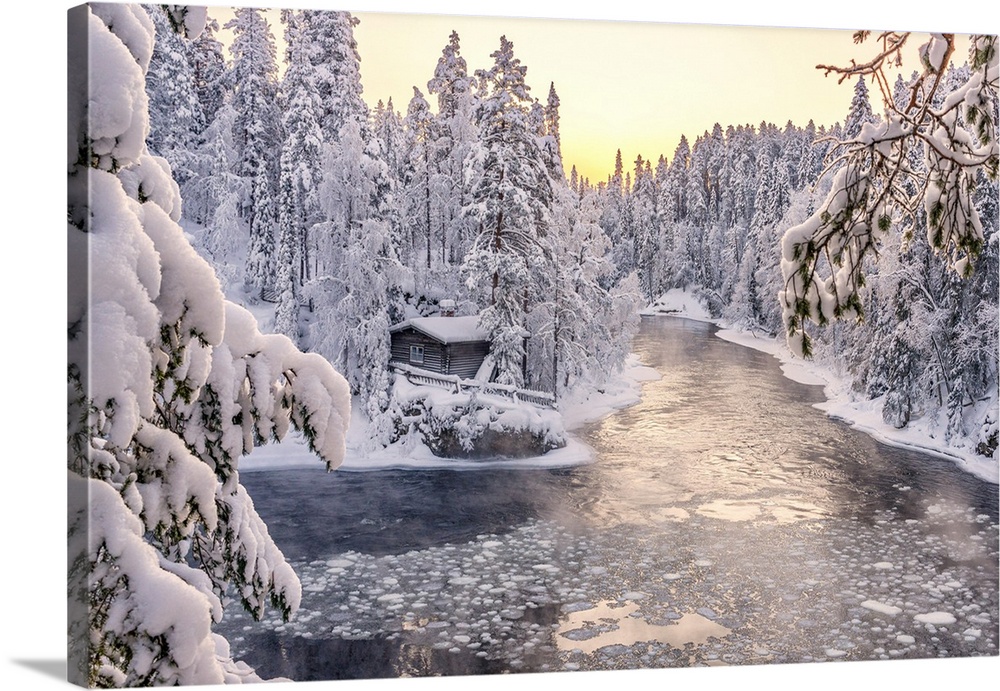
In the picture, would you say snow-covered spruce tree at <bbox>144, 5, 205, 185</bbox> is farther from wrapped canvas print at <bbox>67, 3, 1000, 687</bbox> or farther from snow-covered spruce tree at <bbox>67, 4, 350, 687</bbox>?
snow-covered spruce tree at <bbox>67, 4, 350, 687</bbox>

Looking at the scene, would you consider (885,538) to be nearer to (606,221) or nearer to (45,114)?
(606,221)

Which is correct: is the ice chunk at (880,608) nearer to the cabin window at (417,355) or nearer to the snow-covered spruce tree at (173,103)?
the cabin window at (417,355)

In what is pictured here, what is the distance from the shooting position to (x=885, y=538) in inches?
259

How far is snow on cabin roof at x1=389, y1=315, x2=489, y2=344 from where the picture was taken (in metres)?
6.71

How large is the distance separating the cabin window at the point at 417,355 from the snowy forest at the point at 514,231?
20 cm

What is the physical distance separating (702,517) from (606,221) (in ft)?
6.84

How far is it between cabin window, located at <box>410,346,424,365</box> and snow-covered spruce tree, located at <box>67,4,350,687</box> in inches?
118

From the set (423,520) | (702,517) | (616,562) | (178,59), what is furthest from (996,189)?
(178,59)

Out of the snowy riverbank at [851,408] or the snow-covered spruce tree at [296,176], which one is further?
the snowy riverbank at [851,408]

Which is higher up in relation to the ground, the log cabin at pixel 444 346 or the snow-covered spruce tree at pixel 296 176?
the snow-covered spruce tree at pixel 296 176

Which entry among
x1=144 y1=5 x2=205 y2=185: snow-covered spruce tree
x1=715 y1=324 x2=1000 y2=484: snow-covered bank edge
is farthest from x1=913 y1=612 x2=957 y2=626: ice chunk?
x1=144 y1=5 x2=205 y2=185: snow-covered spruce tree

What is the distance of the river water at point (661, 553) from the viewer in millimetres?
6188

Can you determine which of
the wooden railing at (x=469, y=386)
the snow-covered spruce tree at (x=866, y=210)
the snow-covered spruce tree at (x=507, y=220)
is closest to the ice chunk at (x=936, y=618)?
the wooden railing at (x=469, y=386)

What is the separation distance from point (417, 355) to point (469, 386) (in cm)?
44
